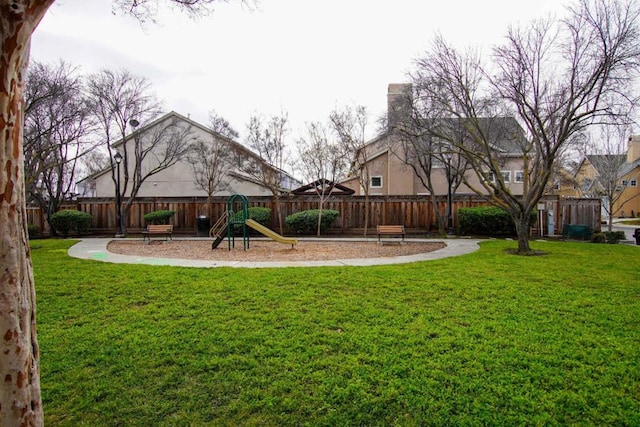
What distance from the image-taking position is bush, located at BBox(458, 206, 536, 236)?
1419cm

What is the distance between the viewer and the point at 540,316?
4.26 metres

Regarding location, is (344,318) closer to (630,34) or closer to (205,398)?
(205,398)

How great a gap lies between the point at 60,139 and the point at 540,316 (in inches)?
760

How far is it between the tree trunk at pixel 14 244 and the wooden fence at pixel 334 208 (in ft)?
49.7

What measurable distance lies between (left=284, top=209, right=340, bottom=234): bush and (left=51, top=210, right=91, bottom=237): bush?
1015 centimetres

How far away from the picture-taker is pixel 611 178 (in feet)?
57.8

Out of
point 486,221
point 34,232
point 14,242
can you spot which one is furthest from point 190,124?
point 14,242

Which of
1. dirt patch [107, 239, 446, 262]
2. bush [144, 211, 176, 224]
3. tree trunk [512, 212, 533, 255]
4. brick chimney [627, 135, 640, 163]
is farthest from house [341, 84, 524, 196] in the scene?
brick chimney [627, 135, 640, 163]

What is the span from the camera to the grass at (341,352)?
2555 millimetres

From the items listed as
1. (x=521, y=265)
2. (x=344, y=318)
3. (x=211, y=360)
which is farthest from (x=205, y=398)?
(x=521, y=265)

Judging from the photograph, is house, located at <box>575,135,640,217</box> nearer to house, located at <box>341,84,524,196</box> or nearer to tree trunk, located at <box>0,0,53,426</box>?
house, located at <box>341,84,524,196</box>

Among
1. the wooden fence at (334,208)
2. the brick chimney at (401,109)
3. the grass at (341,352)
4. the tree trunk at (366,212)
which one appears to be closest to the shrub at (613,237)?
the wooden fence at (334,208)

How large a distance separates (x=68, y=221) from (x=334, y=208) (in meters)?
13.0

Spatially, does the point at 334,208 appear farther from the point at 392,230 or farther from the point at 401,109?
the point at 401,109
